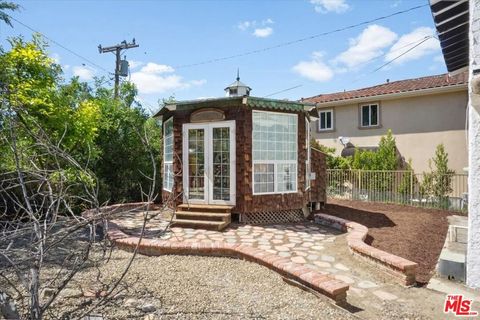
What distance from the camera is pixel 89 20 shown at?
442 inches

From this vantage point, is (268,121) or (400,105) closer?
(268,121)

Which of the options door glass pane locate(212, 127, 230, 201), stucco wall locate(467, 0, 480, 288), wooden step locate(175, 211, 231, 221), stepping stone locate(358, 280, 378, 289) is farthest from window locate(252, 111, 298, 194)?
stucco wall locate(467, 0, 480, 288)

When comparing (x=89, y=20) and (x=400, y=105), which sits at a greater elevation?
(x=89, y=20)

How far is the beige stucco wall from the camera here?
13.8 meters

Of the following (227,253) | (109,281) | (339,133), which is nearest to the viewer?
(109,281)

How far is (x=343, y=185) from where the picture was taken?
48.1ft

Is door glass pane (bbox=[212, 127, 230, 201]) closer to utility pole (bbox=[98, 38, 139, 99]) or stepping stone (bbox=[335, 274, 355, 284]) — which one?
stepping stone (bbox=[335, 274, 355, 284])

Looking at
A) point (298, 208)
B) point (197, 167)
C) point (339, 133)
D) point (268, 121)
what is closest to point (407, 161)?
point (339, 133)

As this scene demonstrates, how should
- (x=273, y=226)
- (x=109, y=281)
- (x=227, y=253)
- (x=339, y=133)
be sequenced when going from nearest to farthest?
(x=109, y=281), (x=227, y=253), (x=273, y=226), (x=339, y=133)

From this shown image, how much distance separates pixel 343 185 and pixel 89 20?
1281cm

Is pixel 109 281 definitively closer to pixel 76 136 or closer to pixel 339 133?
pixel 76 136

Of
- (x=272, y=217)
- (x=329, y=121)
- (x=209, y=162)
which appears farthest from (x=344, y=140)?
(x=209, y=162)

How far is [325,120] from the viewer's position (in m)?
18.7

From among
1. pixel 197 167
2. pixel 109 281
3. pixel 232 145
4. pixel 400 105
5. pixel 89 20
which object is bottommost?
pixel 109 281
